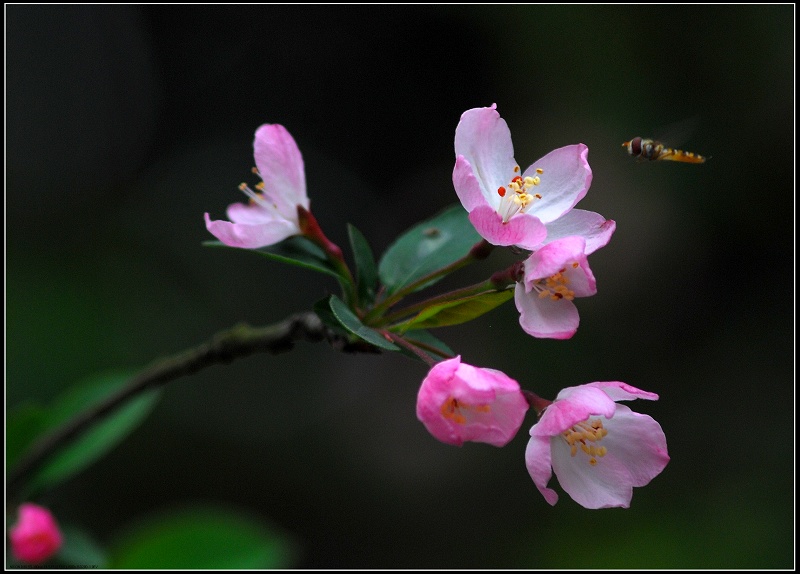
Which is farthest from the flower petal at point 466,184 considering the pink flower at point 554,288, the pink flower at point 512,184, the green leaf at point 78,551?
the green leaf at point 78,551

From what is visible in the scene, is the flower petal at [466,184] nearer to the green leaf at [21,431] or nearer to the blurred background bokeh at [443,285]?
the green leaf at [21,431]

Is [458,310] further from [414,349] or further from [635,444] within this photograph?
[635,444]

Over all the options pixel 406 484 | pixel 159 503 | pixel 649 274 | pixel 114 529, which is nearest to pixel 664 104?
pixel 649 274

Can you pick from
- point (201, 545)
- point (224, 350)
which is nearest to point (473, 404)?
point (224, 350)

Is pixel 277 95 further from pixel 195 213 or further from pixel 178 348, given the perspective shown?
pixel 178 348

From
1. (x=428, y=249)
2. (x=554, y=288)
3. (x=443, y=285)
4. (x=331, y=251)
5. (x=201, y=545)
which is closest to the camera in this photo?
(x=554, y=288)

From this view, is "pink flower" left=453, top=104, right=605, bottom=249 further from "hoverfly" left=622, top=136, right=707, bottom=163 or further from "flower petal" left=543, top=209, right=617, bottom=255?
"hoverfly" left=622, top=136, right=707, bottom=163
